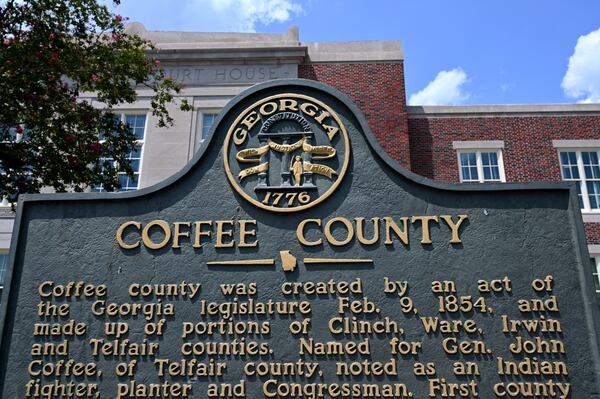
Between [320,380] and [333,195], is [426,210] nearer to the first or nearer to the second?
[333,195]

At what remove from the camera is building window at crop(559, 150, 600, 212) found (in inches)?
682

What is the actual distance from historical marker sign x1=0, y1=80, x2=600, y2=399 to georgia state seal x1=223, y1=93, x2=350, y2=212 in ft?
0.06

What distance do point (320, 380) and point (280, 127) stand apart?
276 cm

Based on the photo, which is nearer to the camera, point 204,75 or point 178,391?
point 178,391

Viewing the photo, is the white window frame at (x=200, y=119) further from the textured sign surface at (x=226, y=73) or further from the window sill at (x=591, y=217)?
the window sill at (x=591, y=217)

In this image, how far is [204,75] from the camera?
17516 mm

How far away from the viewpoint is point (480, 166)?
1775cm

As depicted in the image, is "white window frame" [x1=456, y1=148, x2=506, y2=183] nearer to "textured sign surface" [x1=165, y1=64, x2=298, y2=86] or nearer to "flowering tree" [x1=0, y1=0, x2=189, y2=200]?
"textured sign surface" [x1=165, y1=64, x2=298, y2=86]

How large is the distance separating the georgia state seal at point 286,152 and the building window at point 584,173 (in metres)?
14.7

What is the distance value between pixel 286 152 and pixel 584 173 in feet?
51.5

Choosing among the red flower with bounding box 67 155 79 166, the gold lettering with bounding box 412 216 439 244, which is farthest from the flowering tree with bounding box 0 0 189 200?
the gold lettering with bounding box 412 216 439 244

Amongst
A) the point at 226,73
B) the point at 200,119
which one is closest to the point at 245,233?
the point at 200,119

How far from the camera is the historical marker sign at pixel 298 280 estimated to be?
4852mm

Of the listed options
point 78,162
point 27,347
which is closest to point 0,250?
point 78,162
